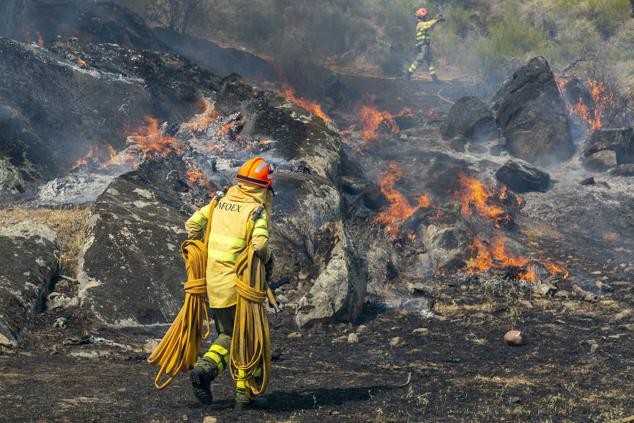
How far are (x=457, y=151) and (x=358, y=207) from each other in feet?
17.8

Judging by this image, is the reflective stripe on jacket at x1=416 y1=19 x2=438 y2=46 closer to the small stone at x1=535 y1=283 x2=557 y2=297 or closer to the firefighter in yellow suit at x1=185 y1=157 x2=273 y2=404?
the small stone at x1=535 y1=283 x2=557 y2=297

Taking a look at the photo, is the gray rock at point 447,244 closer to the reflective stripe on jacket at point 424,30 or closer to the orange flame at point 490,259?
the orange flame at point 490,259

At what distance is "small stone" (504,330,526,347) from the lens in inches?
310

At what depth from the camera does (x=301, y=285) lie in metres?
9.38

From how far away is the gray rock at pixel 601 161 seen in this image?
52.7ft

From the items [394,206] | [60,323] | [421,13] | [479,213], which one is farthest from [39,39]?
[421,13]

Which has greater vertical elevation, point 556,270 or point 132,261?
point 132,261

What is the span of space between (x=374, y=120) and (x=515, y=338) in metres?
11.3

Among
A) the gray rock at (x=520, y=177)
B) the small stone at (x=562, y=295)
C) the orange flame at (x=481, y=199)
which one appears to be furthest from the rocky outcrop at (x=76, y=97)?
the small stone at (x=562, y=295)

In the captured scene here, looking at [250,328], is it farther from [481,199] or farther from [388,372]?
[481,199]

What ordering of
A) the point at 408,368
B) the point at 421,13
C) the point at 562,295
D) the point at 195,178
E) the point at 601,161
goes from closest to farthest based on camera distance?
the point at 408,368 < the point at 562,295 < the point at 195,178 < the point at 601,161 < the point at 421,13

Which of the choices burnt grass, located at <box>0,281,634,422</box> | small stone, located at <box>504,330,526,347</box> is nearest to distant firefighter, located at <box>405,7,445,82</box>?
burnt grass, located at <box>0,281,634,422</box>

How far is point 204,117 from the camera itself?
13.7 metres

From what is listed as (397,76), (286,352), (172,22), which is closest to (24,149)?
(286,352)
